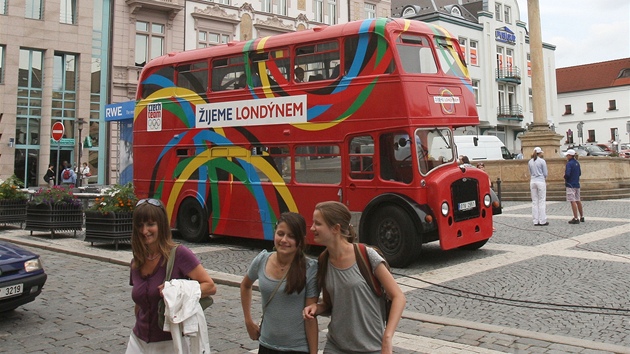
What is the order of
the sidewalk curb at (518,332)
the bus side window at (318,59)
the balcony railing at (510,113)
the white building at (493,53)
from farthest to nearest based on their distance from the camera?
the balcony railing at (510,113) < the white building at (493,53) < the bus side window at (318,59) < the sidewalk curb at (518,332)

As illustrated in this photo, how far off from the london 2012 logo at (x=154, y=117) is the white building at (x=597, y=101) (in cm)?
6741

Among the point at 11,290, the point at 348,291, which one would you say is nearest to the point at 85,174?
the point at 11,290

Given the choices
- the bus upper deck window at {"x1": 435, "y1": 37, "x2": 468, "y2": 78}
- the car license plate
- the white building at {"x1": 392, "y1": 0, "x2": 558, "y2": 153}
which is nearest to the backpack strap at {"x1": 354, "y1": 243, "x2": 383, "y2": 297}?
the car license plate

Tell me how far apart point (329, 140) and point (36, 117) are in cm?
2637

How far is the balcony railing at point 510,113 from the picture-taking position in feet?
171

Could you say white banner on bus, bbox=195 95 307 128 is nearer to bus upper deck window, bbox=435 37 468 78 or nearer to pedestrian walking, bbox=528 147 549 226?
bus upper deck window, bbox=435 37 468 78

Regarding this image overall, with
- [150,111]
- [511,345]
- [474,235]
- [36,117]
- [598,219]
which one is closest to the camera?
[511,345]

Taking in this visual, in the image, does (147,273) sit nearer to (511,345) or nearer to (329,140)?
(511,345)

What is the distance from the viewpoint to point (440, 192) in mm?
9961

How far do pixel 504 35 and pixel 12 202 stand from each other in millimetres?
46200

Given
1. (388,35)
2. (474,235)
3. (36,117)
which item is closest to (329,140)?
(388,35)

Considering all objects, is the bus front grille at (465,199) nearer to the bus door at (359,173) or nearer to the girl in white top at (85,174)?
the bus door at (359,173)

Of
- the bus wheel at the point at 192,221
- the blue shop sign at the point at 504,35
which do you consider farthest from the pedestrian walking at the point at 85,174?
the blue shop sign at the point at 504,35

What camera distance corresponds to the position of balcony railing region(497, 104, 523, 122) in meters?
52.1
